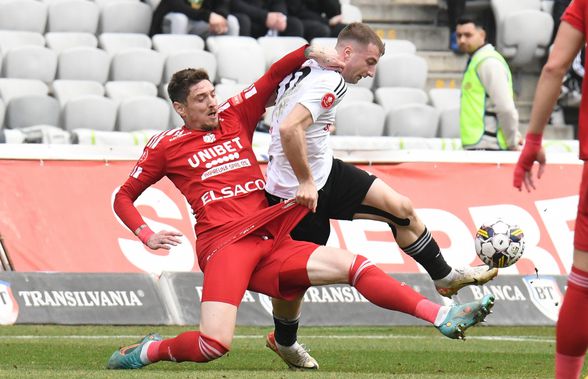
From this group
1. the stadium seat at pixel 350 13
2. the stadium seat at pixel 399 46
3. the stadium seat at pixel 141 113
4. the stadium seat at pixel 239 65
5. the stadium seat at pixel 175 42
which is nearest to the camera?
the stadium seat at pixel 141 113

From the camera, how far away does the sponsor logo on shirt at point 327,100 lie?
7.91 metres

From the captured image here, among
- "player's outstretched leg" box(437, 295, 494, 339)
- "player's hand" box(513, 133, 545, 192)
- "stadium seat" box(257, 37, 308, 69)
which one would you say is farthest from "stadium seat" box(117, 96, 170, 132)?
"player's hand" box(513, 133, 545, 192)

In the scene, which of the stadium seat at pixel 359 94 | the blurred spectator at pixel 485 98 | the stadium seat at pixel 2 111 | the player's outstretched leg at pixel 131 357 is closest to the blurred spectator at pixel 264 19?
the stadium seat at pixel 359 94

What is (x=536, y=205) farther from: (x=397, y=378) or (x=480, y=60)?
(x=397, y=378)

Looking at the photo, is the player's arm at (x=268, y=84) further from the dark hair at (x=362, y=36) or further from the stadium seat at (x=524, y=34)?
the stadium seat at (x=524, y=34)

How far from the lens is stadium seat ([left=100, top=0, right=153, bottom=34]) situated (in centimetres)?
1698

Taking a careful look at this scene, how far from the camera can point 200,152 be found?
27.0ft

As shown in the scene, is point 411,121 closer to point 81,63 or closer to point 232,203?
point 81,63

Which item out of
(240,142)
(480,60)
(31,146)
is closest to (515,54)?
(480,60)

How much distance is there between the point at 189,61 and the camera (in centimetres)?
1609

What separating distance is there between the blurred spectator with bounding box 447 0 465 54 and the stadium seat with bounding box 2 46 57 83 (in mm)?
5958

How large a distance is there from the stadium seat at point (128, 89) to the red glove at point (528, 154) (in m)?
10.2

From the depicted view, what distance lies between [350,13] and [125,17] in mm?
3284

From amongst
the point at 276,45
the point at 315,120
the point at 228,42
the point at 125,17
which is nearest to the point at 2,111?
the point at 125,17
